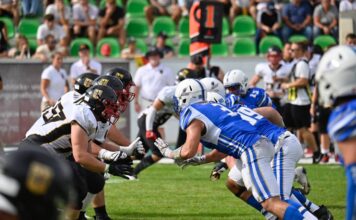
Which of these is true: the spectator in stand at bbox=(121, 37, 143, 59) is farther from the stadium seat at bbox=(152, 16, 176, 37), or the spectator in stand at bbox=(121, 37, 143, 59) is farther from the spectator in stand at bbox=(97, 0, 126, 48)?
the stadium seat at bbox=(152, 16, 176, 37)

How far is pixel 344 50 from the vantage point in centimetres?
526

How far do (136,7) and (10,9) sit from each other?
2.66 meters

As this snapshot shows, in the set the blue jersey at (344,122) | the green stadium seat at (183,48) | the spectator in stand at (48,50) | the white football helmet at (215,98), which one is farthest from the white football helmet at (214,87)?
the green stadium seat at (183,48)

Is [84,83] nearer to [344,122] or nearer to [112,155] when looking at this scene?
[112,155]

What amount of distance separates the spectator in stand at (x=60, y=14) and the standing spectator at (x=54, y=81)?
2881 mm

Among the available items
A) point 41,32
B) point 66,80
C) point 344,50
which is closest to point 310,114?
point 66,80

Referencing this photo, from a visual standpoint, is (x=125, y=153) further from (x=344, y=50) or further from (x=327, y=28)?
(x=327, y=28)

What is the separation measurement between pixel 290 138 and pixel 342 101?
284 centimetres

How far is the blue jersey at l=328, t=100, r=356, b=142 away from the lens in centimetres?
500

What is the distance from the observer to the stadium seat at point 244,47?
1917cm

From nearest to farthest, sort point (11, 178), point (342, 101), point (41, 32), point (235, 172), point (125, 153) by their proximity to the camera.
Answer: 1. point (11, 178)
2. point (342, 101)
3. point (125, 153)
4. point (235, 172)
5. point (41, 32)

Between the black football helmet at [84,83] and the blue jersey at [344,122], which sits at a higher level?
the blue jersey at [344,122]

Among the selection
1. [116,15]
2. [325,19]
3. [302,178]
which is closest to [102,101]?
[302,178]

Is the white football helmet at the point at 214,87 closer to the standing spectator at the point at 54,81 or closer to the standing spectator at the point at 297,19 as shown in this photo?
the standing spectator at the point at 54,81
